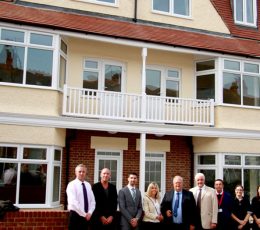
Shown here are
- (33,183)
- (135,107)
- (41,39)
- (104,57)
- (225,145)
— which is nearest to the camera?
(33,183)

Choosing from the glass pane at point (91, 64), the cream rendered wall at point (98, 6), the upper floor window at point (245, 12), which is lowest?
the glass pane at point (91, 64)

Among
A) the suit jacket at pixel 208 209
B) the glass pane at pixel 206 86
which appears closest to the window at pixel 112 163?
the glass pane at pixel 206 86

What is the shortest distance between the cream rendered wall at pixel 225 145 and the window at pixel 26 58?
631cm

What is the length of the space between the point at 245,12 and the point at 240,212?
11.4m

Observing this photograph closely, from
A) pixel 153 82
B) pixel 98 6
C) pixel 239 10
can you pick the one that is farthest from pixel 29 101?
pixel 239 10

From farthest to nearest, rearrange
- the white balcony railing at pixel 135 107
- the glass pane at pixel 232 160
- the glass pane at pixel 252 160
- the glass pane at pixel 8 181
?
the glass pane at pixel 252 160
the glass pane at pixel 232 160
the white balcony railing at pixel 135 107
the glass pane at pixel 8 181

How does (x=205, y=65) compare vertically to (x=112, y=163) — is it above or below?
above

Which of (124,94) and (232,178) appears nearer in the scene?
(124,94)

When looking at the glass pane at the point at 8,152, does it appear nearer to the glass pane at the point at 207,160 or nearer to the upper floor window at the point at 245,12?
the glass pane at the point at 207,160

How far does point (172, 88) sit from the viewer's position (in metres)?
16.2

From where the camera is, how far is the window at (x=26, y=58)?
1238 centimetres

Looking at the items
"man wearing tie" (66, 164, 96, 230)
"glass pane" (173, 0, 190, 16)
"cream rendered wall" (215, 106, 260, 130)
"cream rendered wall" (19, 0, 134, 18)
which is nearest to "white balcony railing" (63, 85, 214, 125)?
"cream rendered wall" (215, 106, 260, 130)

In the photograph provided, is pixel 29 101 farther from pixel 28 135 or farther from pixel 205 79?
pixel 205 79

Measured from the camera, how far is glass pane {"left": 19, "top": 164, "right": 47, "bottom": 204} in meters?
12.2
